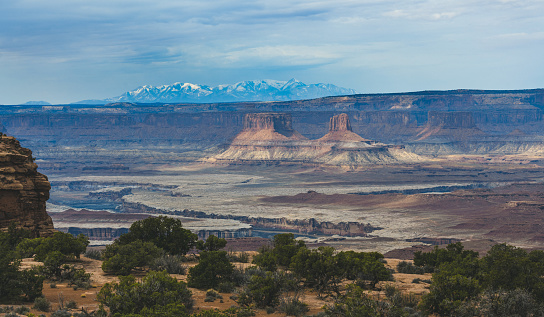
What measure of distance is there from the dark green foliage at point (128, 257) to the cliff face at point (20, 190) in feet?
15.5

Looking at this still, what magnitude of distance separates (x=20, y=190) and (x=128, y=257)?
707cm

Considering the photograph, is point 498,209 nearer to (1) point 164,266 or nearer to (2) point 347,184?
(2) point 347,184

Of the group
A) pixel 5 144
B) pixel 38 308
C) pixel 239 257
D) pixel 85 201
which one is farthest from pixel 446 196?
pixel 38 308

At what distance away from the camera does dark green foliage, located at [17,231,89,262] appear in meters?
32.2

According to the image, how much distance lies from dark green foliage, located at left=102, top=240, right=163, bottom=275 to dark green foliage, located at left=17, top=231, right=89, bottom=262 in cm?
156

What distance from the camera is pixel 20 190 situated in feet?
115

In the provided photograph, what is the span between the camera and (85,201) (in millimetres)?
149250

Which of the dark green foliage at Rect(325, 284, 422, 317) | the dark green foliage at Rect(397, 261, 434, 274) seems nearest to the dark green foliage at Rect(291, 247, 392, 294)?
the dark green foliage at Rect(325, 284, 422, 317)

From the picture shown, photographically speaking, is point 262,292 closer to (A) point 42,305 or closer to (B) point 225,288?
(B) point 225,288

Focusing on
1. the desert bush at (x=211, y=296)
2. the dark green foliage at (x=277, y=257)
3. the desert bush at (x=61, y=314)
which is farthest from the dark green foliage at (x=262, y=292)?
the desert bush at (x=61, y=314)

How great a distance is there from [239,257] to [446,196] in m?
100

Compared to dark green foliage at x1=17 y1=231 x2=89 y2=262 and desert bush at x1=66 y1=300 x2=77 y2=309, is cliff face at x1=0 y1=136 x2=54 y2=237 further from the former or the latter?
desert bush at x1=66 y1=300 x2=77 y2=309

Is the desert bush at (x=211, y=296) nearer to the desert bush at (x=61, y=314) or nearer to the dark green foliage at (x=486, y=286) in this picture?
the desert bush at (x=61, y=314)

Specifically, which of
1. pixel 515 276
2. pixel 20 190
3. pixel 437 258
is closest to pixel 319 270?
pixel 515 276
